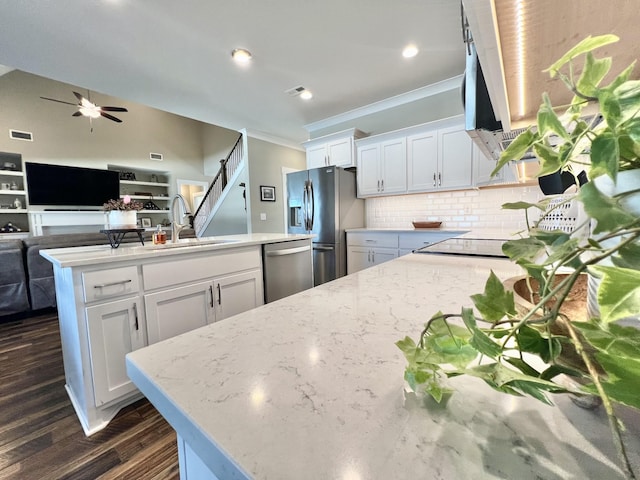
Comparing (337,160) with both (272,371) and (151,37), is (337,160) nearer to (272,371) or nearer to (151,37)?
(151,37)

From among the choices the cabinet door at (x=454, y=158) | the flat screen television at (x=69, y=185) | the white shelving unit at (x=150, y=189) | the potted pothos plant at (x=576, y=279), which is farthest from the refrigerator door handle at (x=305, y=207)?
the flat screen television at (x=69, y=185)

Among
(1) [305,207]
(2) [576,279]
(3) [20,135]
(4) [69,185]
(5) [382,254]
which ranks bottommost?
(5) [382,254]

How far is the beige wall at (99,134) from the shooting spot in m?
5.90

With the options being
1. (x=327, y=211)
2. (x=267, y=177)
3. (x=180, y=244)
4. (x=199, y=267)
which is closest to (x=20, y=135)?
(x=267, y=177)

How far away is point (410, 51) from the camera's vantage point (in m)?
2.72

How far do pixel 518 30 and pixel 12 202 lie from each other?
29.5 feet

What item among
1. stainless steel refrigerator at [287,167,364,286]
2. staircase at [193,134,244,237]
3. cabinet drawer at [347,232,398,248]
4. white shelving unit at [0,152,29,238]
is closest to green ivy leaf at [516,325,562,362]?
cabinet drawer at [347,232,398,248]

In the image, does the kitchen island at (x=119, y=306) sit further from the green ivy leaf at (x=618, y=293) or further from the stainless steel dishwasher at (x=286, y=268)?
the green ivy leaf at (x=618, y=293)

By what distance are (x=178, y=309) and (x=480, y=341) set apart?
1.87 metres

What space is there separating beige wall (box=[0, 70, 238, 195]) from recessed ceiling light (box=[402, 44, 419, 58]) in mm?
6319

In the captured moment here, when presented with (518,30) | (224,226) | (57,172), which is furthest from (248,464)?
(57,172)

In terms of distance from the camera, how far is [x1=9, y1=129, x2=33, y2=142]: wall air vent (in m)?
5.79

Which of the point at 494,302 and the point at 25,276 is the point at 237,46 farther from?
the point at 25,276

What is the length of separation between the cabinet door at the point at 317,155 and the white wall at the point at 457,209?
945 millimetres
